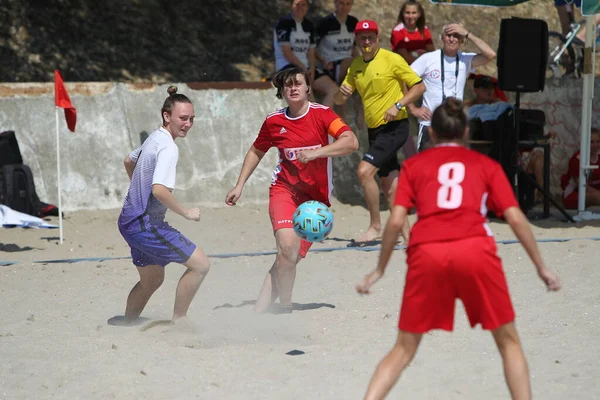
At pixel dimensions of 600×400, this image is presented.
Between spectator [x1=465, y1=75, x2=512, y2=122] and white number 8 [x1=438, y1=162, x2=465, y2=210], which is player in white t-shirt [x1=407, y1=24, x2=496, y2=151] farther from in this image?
white number 8 [x1=438, y1=162, x2=465, y2=210]

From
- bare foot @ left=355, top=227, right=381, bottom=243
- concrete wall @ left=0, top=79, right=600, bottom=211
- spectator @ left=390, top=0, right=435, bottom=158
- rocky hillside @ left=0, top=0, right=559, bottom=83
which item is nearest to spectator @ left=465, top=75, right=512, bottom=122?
spectator @ left=390, top=0, right=435, bottom=158

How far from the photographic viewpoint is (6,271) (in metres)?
9.08

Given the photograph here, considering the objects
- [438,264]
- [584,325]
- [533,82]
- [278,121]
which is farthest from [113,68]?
[438,264]

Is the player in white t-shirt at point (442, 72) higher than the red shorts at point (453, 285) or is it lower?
higher

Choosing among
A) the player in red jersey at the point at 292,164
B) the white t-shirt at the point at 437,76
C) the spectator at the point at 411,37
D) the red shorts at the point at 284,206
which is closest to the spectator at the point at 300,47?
the spectator at the point at 411,37

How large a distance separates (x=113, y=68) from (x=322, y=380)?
10355mm

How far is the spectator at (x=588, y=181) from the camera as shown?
12.2 meters

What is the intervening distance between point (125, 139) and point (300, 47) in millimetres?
2444

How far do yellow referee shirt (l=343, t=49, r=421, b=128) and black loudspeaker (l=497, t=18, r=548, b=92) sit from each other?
179 centimetres

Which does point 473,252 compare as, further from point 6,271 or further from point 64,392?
point 6,271

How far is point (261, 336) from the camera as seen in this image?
262 inches

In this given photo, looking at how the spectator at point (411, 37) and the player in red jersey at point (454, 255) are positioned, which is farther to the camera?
the spectator at point (411, 37)

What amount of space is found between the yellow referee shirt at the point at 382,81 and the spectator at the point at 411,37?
2.12 metres

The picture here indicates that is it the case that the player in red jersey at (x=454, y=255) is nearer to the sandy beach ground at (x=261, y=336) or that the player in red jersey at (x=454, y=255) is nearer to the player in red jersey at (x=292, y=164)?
the sandy beach ground at (x=261, y=336)
